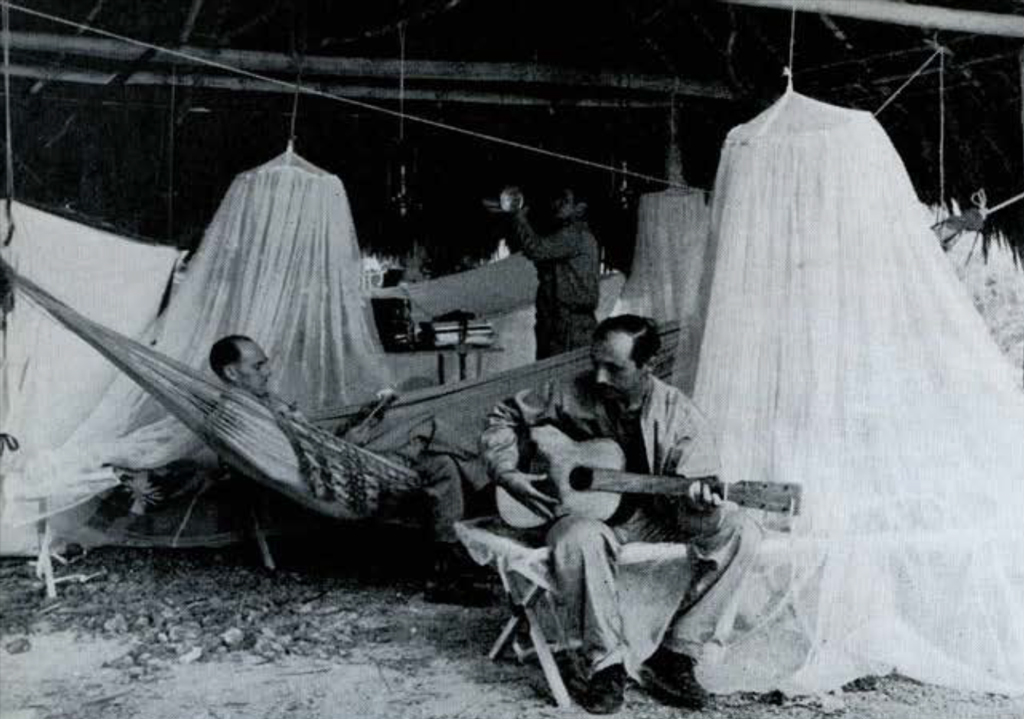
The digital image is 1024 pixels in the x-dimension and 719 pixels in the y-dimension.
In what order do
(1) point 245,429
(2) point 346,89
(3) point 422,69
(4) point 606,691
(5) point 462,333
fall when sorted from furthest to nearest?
(5) point 462,333, (2) point 346,89, (3) point 422,69, (1) point 245,429, (4) point 606,691

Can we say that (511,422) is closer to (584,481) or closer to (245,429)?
(584,481)

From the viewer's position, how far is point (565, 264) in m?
5.48

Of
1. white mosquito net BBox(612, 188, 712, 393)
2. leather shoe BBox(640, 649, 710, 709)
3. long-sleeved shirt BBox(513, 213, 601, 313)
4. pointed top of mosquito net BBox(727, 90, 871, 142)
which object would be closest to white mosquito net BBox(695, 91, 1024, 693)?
pointed top of mosquito net BBox(727, 90, 871, 142)

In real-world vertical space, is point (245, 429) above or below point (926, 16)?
below

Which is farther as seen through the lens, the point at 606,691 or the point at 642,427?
the point at 642,427

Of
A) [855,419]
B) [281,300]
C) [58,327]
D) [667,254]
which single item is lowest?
[855,419]

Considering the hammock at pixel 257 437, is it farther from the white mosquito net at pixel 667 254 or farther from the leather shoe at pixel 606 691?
the white mosquito net at pixel 667 254

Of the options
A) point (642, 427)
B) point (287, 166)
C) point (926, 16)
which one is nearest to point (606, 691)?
point (642, 427)

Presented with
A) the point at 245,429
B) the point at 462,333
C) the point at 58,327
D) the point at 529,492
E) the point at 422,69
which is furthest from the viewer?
the point at 462,333

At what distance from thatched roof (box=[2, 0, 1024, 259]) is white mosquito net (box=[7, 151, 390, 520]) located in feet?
2.09

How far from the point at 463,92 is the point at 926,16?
8.67ft

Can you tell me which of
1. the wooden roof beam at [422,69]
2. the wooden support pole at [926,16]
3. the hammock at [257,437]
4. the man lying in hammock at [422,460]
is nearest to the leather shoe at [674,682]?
the man lying in hammock at [422,460]

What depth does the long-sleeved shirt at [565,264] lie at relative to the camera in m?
5.38

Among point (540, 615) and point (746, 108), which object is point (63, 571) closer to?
point (540, 615)
